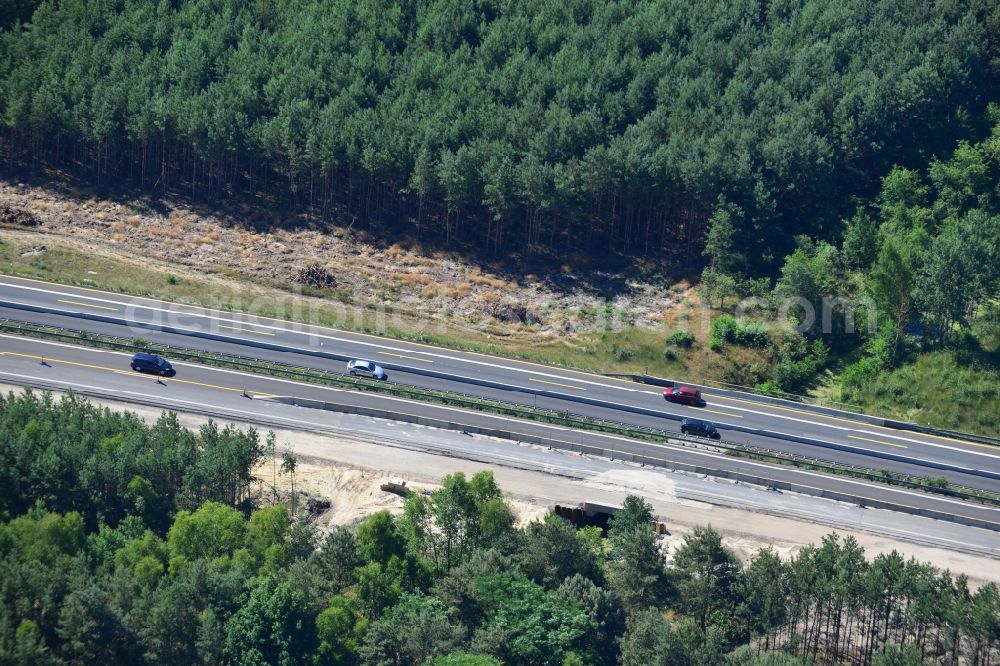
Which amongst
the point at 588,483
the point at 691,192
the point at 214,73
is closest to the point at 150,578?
the point at 588,483

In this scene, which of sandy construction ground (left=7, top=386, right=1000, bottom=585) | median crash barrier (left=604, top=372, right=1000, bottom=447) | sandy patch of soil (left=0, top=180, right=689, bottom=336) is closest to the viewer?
sandy construction ground (left=7, top=386, right=1000, bottom=585)

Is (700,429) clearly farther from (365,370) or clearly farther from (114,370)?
(114,370)

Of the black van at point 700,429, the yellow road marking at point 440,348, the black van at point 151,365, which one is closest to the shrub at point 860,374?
the yellow road marking at point 440,348

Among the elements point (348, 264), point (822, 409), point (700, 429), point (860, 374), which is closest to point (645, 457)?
point (700, 429)

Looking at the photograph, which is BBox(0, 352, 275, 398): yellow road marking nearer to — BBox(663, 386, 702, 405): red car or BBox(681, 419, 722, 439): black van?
BBox(663, 386, 702, 405): red car

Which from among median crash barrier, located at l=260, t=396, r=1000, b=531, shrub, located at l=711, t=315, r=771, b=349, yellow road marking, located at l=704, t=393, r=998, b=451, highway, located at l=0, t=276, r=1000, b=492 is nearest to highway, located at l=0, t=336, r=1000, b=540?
median crash barrier, located at l=260, t=396, r=1000, b=531

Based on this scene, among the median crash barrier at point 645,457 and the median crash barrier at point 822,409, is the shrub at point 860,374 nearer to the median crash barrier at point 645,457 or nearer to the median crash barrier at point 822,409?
the median crash barrier at point 822,409
